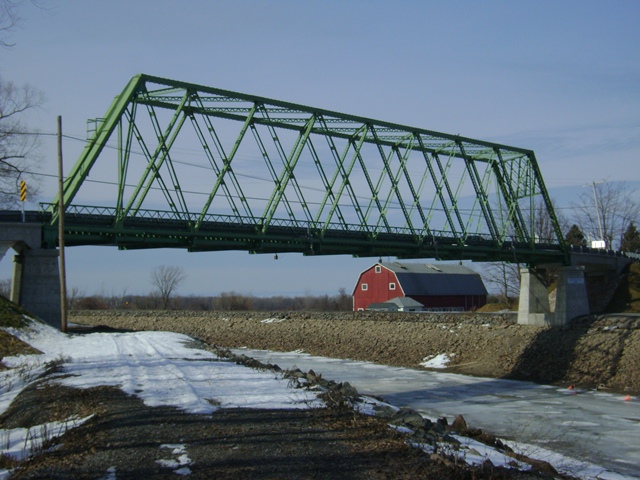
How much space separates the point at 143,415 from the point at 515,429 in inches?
543

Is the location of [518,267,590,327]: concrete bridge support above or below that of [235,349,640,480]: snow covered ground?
above

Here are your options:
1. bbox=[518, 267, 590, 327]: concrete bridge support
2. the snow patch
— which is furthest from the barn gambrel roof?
the snow patch

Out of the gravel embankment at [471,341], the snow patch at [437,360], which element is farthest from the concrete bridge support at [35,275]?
the snow patch at [437,360]

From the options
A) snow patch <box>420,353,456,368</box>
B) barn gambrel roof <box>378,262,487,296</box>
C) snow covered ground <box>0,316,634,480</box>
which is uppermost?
barn gambrel roof <box>378,262,487,296</box>

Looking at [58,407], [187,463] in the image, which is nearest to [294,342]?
[58,407]

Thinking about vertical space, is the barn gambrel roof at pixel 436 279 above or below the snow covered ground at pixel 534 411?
above

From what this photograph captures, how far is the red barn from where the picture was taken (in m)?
85.6

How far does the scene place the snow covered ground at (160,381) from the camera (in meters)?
10.1

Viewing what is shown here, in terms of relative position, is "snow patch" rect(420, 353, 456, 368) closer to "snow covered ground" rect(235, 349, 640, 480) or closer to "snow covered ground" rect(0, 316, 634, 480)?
"snow covered ground" rect(235, 349, 640, 480)

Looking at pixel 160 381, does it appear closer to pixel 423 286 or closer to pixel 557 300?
pixel 557 300

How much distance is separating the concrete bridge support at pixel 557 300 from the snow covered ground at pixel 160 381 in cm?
2923

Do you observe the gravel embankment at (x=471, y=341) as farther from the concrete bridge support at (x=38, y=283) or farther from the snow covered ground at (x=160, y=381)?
the concrete bridge support at (x=38, y=283)

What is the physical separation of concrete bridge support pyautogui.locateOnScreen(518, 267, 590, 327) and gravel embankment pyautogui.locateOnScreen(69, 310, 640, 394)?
1.83 metres

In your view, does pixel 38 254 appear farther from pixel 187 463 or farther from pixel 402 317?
pixel 402 317
